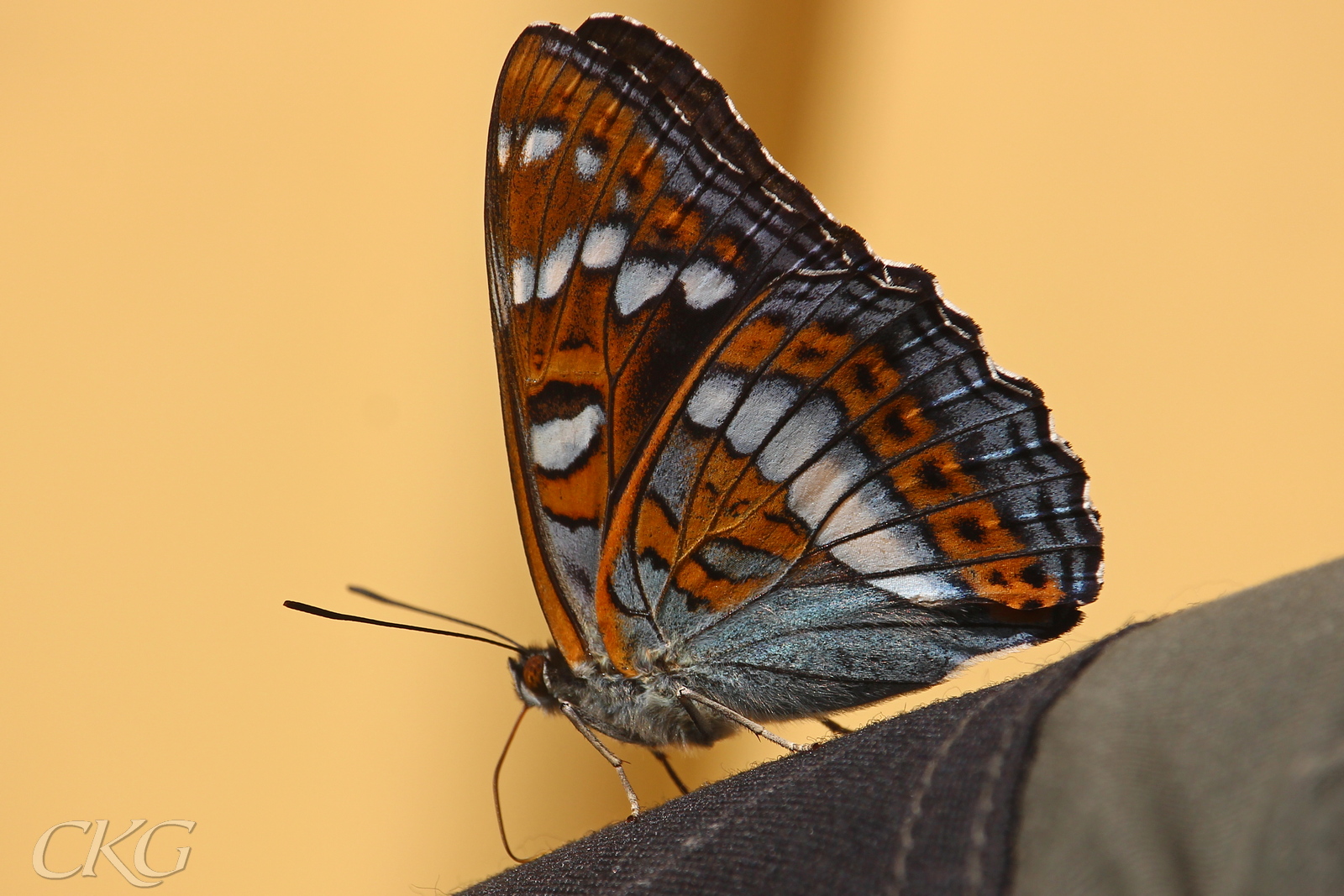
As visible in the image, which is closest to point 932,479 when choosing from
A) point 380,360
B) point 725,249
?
point 725,249

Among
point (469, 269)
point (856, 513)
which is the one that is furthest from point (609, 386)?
point (469, 269)

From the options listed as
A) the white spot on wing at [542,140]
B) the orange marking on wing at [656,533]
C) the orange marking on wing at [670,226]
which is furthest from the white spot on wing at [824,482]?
the white spot on wing at [542,140]

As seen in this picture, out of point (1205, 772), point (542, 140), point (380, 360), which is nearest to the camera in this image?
point (1205, 772)

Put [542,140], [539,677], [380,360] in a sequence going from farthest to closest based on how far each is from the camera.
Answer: [380,360], [539,677], [542,140]

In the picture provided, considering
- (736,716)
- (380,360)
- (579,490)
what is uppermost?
(380,360)

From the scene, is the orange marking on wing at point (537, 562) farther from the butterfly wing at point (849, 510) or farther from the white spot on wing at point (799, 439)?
the white spot on wing at point (799, 439)

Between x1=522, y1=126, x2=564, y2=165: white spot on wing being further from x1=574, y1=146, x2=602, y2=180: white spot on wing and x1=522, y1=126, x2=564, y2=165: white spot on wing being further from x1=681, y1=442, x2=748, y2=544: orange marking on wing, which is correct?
x1=681, y1=442, x2=748, y2=544: orange marking on wing

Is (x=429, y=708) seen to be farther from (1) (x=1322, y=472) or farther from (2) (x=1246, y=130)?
(2) (x=1246, y=130)

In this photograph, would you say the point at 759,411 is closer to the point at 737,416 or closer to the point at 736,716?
the point at 737,416

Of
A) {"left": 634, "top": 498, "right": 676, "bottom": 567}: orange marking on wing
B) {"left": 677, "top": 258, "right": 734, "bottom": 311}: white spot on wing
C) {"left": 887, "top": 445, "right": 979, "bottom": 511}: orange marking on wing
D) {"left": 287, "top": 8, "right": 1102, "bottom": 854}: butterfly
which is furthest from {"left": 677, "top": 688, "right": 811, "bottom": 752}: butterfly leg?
{"left": 677, "top": 258, "right": 734, "bottom": 311}: white spot on wing
